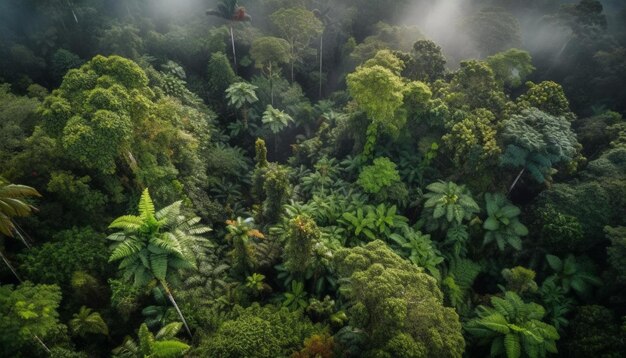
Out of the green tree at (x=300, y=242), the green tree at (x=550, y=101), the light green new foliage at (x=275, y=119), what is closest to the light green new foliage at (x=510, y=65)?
the green tree at (x=550, y=101)

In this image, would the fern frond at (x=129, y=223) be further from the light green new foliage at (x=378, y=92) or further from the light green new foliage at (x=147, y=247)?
the light green new foliage at (x=378, y=92)

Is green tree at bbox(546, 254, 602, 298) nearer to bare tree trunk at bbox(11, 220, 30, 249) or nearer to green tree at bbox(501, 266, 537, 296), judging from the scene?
green tree at bbox(501, 266, 537, 296)

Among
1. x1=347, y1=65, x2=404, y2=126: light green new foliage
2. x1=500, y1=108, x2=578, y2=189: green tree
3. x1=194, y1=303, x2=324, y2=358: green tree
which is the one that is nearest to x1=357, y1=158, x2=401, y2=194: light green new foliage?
x1=347, y1=65, x2=404, y2=126: light green new foliage

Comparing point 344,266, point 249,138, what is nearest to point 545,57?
point 249,138

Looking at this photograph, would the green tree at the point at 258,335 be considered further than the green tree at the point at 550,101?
No

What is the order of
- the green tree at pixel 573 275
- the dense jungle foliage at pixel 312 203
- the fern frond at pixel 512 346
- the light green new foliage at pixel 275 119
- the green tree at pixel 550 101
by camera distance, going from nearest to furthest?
the dense jungle foliage at pixel 312 203 < the fern frond at pixel 512 346 < the green tree at pixel 573 275 < the green tree at pixel 550 101 < the light green new foliage at pixel 275 119

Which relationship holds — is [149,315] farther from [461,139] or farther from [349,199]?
[461,139]
